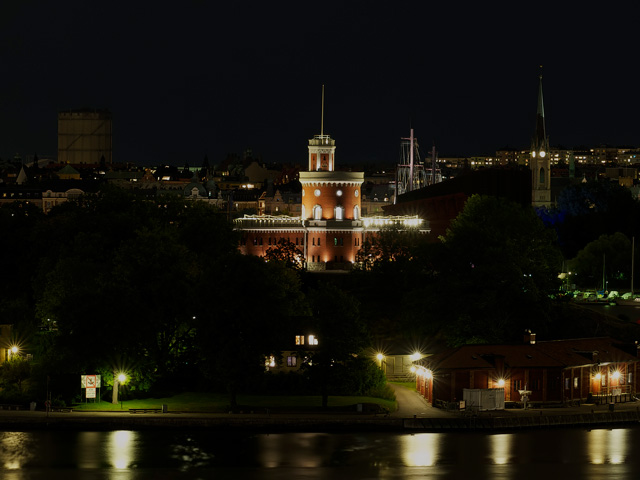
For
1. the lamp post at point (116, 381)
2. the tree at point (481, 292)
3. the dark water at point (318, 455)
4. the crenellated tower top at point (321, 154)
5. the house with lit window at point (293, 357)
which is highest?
the crenellated tower top at point (321, 154)

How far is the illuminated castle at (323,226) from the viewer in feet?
279

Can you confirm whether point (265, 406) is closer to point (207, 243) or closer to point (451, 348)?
point (451, 348)

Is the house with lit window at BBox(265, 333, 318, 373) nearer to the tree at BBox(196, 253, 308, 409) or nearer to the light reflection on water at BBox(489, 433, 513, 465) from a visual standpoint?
the tree at BBox(196, 253, 308, 409)

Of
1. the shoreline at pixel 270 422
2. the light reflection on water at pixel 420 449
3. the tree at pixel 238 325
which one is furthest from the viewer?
the tree at pixel 238 325

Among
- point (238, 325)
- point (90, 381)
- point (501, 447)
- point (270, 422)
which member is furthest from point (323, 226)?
point (501, 447)

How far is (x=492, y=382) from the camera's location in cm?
5534

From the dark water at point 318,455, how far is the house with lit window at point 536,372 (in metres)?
3.39

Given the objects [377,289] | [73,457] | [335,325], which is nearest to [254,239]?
[377,289]

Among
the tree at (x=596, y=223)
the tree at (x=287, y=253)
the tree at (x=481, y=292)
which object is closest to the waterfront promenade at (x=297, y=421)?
the tree at (x=481, y=292)

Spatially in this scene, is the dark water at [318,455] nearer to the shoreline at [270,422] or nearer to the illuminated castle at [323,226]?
the shoreline at [270,422]

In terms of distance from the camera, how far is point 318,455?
48.7m

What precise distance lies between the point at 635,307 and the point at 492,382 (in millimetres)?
19345

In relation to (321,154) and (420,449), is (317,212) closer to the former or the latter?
(321,154)

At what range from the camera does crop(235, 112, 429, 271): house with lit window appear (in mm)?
84938
